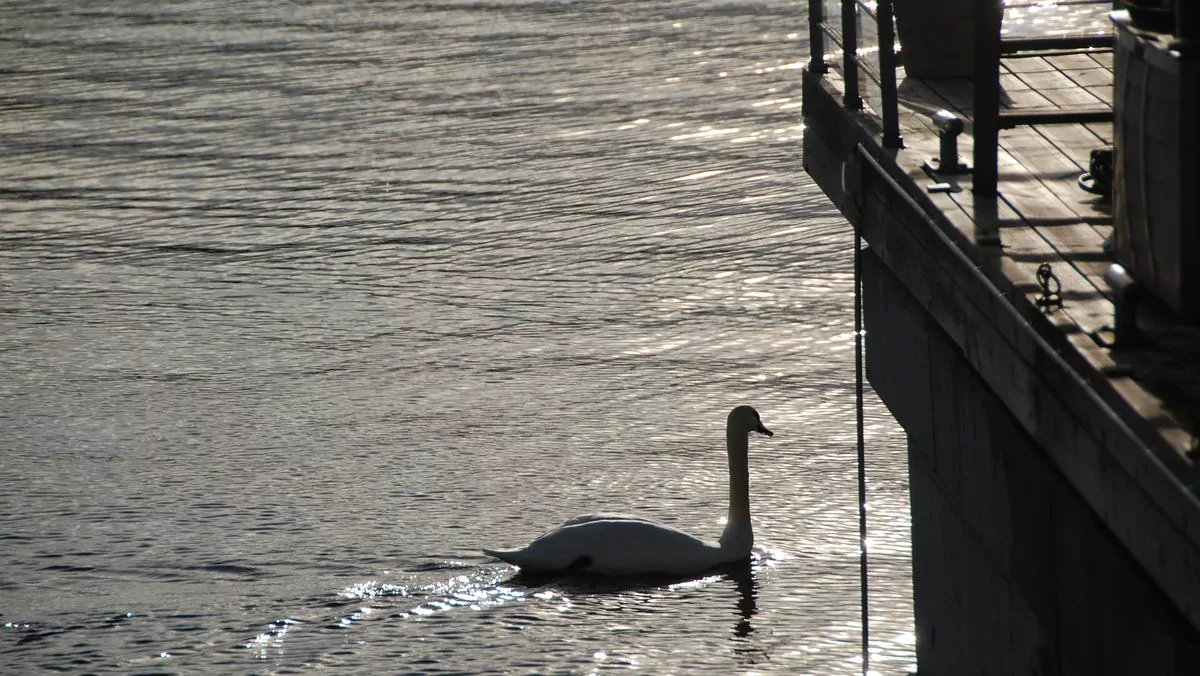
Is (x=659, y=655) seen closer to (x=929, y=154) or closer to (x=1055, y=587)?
(x=929, y=154)

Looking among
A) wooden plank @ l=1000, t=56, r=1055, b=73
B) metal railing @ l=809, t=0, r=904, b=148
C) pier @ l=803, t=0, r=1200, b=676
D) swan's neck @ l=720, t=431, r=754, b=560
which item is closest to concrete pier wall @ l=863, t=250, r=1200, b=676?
pier @ l=803, t=0, r=1200, b=676

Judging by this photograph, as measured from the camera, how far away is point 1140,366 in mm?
4586

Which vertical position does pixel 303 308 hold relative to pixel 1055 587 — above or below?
below

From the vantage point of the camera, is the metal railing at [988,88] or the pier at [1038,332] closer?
the pier at [1038,332]

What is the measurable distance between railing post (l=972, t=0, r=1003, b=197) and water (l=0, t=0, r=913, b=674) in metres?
2.67

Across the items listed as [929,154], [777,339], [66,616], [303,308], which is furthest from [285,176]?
[929,154]

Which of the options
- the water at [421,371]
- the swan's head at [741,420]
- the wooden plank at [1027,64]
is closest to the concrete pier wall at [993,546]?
the water at [421,371]

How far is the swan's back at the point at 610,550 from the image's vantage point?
29.7 ft

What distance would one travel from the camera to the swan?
29.7 feet

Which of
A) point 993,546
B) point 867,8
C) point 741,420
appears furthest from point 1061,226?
point 741,420

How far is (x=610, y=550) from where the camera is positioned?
9070 mm

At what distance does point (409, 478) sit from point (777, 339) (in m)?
3.15

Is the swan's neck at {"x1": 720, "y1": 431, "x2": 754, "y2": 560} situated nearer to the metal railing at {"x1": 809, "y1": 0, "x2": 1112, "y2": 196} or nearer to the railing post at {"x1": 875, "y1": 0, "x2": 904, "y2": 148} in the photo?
the metal railing at {"x1": 809, "y1": 0, "x2": 1112, "y2": 196}

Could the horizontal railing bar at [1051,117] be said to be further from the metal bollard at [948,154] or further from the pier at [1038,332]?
the metal bollard at [948,154]
